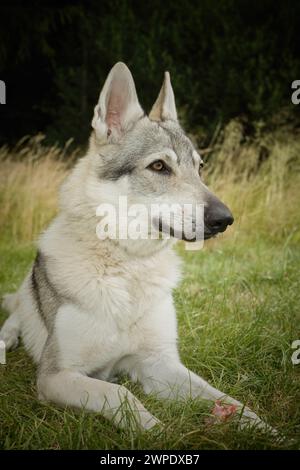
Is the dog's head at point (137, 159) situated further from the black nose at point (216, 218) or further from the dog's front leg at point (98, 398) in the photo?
the dog's front leg at point (98, 398)

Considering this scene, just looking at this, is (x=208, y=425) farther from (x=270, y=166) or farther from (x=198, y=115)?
(x=198, y=115)

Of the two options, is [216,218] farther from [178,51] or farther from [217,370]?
[178,51]

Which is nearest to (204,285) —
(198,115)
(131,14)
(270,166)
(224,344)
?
(224,344)

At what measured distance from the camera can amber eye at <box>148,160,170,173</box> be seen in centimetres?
300

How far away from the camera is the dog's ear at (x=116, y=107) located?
3.00 metres

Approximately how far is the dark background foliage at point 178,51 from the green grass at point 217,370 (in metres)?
5.89

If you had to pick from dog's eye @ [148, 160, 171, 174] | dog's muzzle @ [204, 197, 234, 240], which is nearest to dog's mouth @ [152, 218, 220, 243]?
dog's muzzle @ [204, 197, 234, 240]

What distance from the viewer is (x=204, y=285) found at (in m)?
4.75

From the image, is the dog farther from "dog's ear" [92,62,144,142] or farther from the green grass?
the green grass

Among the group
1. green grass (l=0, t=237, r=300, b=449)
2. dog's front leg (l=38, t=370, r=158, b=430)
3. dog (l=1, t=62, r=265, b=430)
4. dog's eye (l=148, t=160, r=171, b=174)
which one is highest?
dog's eye (l=148, t=160, r=171, b=174)

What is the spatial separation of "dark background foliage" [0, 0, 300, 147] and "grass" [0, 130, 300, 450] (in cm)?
322

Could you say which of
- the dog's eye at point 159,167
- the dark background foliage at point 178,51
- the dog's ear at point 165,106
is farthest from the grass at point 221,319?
the dark background foliage at point 178,51
